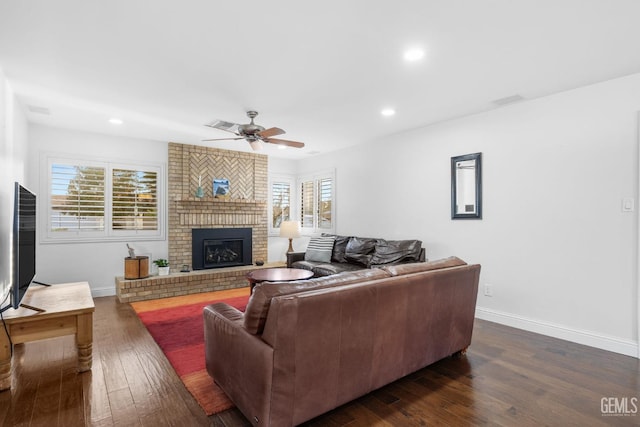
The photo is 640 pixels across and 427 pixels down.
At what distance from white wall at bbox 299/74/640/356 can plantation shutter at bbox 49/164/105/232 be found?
492 cm

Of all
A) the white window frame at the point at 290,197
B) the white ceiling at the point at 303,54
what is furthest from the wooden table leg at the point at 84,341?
the white window frame at the point at 290,197

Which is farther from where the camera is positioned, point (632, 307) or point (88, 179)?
point (88, 179)

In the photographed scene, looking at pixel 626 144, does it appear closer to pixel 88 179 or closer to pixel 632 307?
pixel 632 307

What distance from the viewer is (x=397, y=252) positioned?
4566mm

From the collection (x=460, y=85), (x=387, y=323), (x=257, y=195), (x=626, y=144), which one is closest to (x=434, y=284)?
(x=387, y=323)

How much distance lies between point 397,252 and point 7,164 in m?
4.50

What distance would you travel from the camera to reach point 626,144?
3.04m

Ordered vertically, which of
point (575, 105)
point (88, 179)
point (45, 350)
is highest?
point (575, 105)

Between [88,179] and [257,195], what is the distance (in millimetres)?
2810

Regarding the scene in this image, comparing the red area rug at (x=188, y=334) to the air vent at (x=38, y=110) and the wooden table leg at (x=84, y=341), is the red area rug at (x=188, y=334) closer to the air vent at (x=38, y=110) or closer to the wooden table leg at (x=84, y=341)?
the wooden table leg at (x=84, y=341)

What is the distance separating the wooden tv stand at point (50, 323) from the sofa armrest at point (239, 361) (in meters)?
1.11

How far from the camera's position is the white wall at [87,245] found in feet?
15.6

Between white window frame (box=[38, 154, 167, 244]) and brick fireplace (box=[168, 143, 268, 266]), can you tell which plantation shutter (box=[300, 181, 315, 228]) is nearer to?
→ brick fireplace (box=[168, 143, 268, 266])

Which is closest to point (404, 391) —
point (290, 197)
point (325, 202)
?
point (325, 202)
